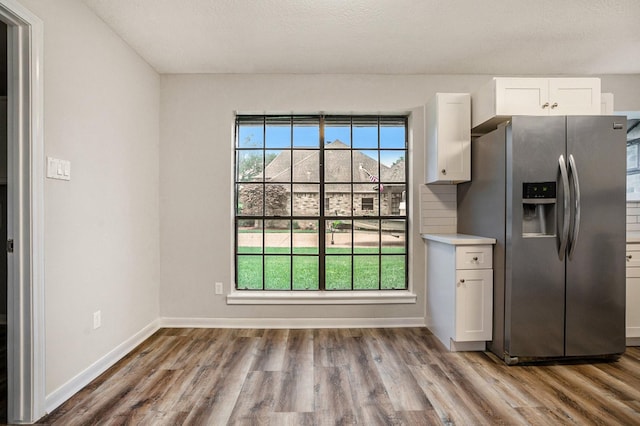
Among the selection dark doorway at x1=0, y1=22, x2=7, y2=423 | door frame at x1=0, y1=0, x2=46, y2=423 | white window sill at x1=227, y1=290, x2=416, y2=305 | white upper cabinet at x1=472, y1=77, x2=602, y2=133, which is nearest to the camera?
door frame at x1=0, y1=0, x2=46, y2=423

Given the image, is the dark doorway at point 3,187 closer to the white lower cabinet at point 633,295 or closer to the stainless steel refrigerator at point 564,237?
the stainless steel refrigerator at point 564,237

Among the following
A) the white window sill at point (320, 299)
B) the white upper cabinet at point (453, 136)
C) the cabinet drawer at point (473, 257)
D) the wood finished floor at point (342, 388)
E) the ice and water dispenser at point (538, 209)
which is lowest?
the wood finished floor at point (342, 388)

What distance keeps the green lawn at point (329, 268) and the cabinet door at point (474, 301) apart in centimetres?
89

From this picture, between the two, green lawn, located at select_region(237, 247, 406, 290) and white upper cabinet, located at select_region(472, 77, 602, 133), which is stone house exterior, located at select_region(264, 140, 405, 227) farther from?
white upper cabinet, located at select_region(472, 77, 602, 133)

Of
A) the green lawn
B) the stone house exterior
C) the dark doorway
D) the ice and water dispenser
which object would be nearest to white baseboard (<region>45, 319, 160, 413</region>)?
Answer: the dark doorway

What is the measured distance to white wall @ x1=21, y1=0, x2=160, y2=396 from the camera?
2.00 meters

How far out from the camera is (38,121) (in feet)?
6.09

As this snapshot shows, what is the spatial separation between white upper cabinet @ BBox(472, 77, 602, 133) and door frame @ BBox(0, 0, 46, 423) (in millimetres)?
3154

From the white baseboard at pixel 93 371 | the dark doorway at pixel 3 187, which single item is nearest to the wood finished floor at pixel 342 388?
the white baseboard at pixel 93 371

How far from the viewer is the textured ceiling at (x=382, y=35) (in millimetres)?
2301

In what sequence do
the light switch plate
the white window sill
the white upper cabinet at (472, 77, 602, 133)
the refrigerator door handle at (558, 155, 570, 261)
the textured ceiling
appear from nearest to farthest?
the light switch plate < the textured ceiling < the refrigerator door handle at (558, 155, 570, 261) < the white upper cabinet at (472, 77, 602, 133) < the white window sill

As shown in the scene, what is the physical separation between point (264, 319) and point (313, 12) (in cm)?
275

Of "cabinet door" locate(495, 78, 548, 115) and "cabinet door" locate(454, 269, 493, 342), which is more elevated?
"cabinet door" locate(495, 78, 548, 115)

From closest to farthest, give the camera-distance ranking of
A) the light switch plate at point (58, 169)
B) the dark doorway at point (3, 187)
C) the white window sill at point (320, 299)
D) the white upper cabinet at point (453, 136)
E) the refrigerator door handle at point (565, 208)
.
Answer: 1. the light switch plate at point (58, 169)
2. the refrigerator door handle at point (565, 208)
3. the dark doorway at point (3, 187)
4. the white upper cabinet at point (453, 136)
5. the white window sill at point (320, 299)
